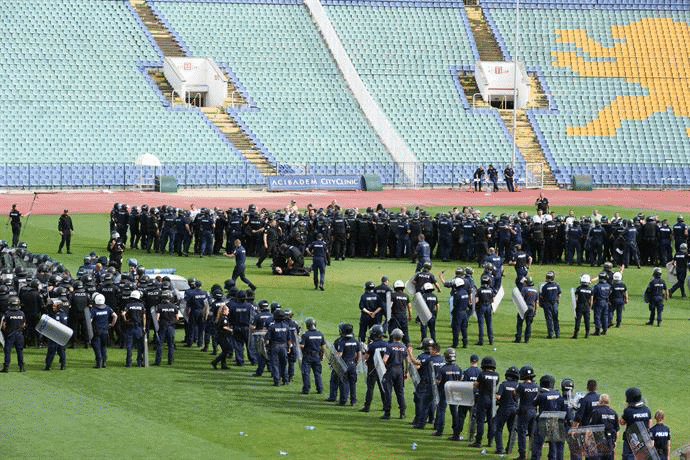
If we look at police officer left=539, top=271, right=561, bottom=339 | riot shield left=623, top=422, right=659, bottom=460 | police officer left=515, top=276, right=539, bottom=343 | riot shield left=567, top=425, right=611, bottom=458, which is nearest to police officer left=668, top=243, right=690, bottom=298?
police officer left=539, top=271, right=561, bottom=339

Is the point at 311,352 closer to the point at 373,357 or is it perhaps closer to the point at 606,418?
the point at 373,357

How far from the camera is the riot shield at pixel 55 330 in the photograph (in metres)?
25.5

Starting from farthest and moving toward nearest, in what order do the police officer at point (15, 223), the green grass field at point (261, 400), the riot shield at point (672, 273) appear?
the police officer at point (15, 223) → the riot shield at point (672, 273) → the green grass field at point (261, 400)

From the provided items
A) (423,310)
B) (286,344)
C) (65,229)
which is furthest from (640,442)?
(65,229)

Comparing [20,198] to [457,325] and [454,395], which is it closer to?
[457,325]

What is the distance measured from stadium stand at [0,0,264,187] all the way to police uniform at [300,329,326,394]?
3728 cm

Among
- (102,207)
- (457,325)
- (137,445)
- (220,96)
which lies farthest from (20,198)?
(137,445)

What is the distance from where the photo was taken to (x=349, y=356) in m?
22.9

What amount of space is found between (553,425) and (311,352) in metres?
5.81

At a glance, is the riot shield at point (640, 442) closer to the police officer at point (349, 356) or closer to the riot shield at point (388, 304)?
the police officer at point (349, 356)

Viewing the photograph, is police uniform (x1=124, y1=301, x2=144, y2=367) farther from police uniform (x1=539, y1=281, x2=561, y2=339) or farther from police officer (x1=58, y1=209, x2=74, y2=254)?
police officer (x1=58, y1=209, x2=74, y2=254)

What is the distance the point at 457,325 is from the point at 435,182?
3709 cm

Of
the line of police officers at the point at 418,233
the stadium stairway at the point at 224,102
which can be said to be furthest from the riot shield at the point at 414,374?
the stadium stairway at the point at 224,102

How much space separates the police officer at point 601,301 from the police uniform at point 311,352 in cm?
828
